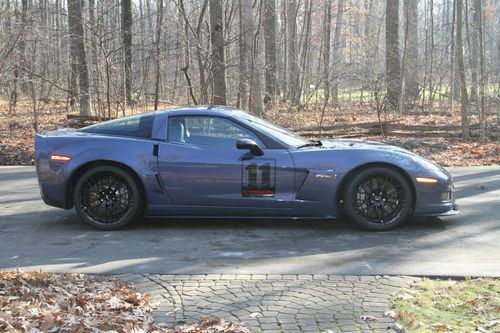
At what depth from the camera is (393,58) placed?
23859 mm

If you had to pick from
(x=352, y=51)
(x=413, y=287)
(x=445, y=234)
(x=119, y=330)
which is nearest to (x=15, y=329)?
→ (x=119, y=330)

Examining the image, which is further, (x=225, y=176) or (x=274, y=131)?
(x=274, y=131)

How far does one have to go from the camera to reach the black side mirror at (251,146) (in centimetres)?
624

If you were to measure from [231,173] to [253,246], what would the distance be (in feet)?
Answer: 3.10

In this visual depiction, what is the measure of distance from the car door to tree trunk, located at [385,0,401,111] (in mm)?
16069

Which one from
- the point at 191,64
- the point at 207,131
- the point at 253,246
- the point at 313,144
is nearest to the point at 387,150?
the point at 313,144

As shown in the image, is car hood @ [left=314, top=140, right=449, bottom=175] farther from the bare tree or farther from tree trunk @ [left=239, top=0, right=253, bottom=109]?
the bare tree

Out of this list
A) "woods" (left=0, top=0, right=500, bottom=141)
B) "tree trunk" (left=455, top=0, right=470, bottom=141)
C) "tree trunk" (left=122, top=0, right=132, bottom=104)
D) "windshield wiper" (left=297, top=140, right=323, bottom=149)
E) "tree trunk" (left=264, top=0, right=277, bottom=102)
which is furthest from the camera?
"tree trunk" (left=264, top=0, right=277, bottom=102)

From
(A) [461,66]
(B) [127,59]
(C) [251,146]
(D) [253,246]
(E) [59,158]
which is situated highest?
(B) [127,59]

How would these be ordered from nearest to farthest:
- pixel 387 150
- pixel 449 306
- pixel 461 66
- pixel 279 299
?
pixel 449 306
pixel 279 299
pixel 387 150
pixel 461 66

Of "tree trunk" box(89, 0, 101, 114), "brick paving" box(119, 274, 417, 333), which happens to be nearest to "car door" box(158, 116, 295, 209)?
"brick paving" box(119, 274, 417, 333)

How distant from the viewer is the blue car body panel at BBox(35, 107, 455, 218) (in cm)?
622

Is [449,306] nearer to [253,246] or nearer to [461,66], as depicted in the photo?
[253,246]

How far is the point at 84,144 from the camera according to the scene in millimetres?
6461
